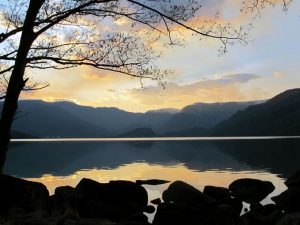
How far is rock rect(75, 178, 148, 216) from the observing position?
26219mm

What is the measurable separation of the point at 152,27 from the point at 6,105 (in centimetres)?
511

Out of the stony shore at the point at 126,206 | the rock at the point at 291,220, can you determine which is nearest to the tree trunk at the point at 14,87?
the stony shore at the point at 126,206

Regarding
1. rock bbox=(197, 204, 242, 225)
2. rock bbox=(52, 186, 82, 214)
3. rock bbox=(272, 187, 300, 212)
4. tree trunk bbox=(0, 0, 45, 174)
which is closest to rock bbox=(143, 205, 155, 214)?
rock bbox=(52, 186, 82, 214)

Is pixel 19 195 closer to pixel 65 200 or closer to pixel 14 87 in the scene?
pixel 65 200

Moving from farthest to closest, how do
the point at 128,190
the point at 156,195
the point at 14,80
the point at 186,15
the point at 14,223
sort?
the point at 156,195, the point at 128,190, the point at 186,15, the point at 14,223, the point at 14,80

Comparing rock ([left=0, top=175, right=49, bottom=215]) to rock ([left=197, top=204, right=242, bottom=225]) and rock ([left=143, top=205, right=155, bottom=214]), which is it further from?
rock ([left=143, top=205, right=155, bottom=214])

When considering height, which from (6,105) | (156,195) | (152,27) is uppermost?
(152,27)

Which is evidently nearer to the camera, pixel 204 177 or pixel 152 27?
pixel 152 27

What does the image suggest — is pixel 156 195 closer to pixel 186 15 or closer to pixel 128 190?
pixel 128 190

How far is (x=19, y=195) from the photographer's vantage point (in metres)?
17.8

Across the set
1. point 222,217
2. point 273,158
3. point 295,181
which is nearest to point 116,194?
point 222,217

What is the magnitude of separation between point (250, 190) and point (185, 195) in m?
9.32

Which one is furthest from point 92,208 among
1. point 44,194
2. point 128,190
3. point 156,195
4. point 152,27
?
point 156,195

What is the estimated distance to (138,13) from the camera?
12.9 metres
